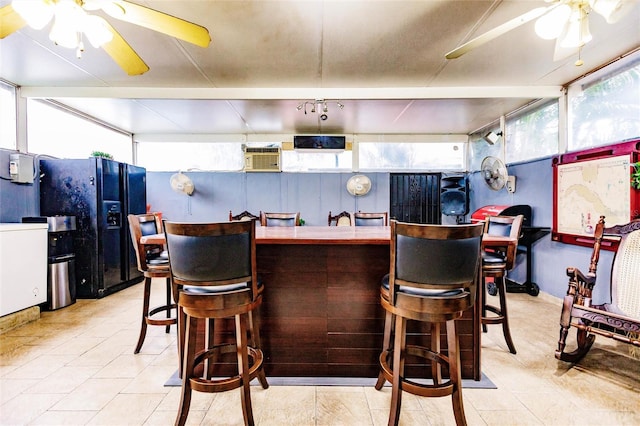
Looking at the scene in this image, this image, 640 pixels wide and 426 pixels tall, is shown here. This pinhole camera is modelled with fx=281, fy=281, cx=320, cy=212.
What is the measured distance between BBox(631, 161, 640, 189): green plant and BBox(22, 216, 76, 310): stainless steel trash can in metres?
6.20

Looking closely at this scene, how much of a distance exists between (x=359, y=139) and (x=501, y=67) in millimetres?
3078

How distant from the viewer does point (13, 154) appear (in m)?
3.37

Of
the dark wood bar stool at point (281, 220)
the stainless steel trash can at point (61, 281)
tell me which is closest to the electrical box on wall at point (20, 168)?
the stainless steel trash can at point (61, 281)

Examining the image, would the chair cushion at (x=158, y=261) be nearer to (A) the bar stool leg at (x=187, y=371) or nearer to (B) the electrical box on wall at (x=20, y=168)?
(A) the bar stool leg at (x=187, y=371)

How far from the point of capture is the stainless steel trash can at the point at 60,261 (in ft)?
10.9

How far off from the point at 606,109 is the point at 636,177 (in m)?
0.98

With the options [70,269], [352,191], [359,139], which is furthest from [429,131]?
[70,269]

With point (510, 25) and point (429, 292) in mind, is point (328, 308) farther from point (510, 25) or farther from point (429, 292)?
point (510, 25)

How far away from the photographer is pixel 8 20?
1.70 meters

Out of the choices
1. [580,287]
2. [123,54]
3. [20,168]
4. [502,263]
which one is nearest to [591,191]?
[580,287]

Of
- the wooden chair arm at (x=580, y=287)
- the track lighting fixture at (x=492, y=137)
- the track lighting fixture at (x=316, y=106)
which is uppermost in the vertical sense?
the track lighting fixture at (x=316, y=106)

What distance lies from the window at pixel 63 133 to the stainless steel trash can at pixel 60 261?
3.79 ft

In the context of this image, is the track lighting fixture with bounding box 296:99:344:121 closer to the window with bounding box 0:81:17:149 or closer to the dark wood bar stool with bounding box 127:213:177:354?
the dark wood bar stool with bounding box 127:213:177:354

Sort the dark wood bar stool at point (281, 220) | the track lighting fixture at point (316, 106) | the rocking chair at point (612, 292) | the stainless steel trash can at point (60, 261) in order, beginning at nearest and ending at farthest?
1. the rocking chair at point (612, 292)
2. the dark wood bar stool at point (281, 220)
3. the stainless steel trash can at point (60, 261)
4. the track lighting fixture at point (316, 106)
